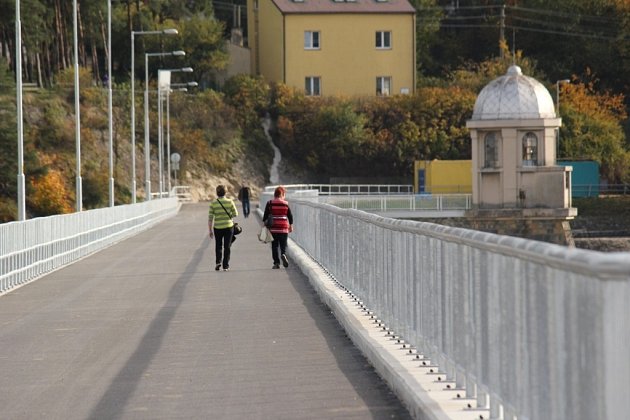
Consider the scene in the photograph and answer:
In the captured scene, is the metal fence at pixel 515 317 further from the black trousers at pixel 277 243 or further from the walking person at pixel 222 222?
the black trousers at pixel 277 243

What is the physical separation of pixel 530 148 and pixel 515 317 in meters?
71.8

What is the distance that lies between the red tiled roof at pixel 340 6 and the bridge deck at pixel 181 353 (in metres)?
85.4

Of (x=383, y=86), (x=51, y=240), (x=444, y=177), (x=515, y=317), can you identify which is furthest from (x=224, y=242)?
(x=383, y=86)

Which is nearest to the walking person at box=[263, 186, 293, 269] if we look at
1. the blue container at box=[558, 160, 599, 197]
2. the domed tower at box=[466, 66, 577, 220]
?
the domed tower at box=[466, 66, 577, 220]

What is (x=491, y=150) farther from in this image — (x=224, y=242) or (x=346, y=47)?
(x=224, y=242)

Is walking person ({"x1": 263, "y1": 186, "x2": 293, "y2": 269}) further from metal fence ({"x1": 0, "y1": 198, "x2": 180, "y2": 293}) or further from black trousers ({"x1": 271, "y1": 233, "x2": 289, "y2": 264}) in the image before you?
metal fence ({"x1": 0, "y1": 198, "x2": 180, "y2": 293})

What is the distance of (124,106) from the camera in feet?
377

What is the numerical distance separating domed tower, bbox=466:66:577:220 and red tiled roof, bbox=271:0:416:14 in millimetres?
33611

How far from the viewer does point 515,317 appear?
845 cm

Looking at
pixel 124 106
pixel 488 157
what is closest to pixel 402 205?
pixel 488 157

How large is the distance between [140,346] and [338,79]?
→ 97.2 m

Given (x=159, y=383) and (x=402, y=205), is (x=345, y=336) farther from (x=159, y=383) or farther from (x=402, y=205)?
(x=402, y=205)

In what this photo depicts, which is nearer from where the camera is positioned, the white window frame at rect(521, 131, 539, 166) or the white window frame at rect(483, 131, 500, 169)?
the white window frame at rect(521, 131, 539, 166)

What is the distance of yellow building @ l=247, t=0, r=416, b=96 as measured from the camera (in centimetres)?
11131
